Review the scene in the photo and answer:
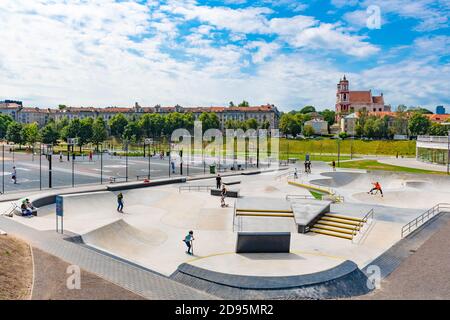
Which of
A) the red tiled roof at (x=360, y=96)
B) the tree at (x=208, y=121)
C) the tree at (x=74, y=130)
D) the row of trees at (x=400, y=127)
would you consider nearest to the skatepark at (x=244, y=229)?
the tree at (x=74, y=130)

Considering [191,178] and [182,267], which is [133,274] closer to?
[182,267]

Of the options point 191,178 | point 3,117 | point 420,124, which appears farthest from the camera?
point 3,117

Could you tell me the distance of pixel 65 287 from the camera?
35.2 feet

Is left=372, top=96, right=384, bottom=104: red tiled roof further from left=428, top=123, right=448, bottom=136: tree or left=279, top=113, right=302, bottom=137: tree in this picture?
left=279, top=113, right=302, bottom=137: tree

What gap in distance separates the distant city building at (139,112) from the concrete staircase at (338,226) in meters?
121

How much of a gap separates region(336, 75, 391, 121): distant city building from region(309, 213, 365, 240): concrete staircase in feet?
426

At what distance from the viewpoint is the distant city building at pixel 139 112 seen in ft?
518

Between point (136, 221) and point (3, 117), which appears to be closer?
point (136, 221)

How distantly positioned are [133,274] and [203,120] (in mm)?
109083

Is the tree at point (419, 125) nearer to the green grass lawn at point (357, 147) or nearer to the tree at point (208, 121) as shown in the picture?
the green grass lawn at point (357, 147)

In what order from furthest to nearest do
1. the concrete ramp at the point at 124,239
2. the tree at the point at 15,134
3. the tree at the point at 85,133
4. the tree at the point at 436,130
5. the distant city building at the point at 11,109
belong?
the distant city building at the point at 11,109 < the tree at the point at 436,130 < the tree at the point at 15,134 < the tree at the point at 85,133 < the concrete ramp at the point at 124,239

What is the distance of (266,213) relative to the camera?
22.5 m
